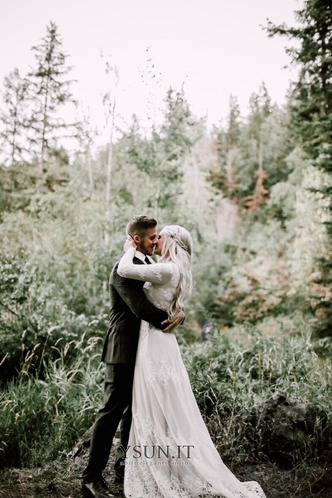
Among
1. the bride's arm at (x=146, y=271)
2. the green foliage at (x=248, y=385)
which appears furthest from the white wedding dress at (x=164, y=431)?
the green foliage at (x=248, y=385)

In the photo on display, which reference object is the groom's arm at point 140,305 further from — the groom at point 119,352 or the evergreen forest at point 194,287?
the evergreen forest at point 194,287

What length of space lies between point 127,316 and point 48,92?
51.4 ft

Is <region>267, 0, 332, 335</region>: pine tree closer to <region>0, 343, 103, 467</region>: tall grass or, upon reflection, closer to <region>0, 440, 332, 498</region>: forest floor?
<region>0, 440, 332, 498</region>: forest floor

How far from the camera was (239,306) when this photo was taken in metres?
14.1

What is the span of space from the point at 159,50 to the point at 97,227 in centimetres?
430

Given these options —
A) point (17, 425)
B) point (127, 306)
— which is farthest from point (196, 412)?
point (17, 425)

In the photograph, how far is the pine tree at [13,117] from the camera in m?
15.7

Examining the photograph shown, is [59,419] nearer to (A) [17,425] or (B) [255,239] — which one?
(A) [17,425]

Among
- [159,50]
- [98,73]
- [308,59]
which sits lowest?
[159,50]

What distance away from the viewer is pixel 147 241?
332 cm

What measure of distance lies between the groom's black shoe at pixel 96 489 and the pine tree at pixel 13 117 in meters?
15.6

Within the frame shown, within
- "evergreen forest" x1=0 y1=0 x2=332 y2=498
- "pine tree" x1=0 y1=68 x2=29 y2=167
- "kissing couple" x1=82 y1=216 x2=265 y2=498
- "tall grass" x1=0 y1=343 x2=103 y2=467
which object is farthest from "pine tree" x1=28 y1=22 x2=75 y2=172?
"kissing couple" x1=82 y1=216 x2=265 y2=498

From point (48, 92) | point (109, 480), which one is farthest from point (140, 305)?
point (48, 92)

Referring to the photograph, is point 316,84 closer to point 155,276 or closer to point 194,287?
point 194,287
